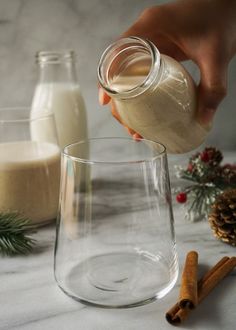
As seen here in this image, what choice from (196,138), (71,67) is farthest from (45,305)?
(71,67)

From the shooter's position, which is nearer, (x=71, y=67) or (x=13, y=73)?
(x=71, y=67)

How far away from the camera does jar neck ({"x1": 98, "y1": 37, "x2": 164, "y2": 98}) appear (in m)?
0.63

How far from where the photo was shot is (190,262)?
64 cm

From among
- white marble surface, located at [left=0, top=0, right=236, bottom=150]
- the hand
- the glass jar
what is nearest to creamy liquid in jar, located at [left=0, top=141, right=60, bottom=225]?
the glass jar

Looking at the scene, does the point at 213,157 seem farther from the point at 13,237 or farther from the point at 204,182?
the point at 13,237

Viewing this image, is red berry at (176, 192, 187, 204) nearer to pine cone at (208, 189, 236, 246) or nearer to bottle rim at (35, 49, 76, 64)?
pine cone at (208, 189, 236, 246)

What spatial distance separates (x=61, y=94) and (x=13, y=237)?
1.04 feet

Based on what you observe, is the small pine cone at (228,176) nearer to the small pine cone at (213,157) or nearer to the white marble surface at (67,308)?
the small pine cone at (213,157)

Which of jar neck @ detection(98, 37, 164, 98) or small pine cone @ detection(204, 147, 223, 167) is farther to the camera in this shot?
small pine cone @ detection(204, 147, 223, 167)

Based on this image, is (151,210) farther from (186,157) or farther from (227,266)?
(186,157)

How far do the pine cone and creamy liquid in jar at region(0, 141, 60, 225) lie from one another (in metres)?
0.24

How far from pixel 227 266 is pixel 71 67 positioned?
1.57ft

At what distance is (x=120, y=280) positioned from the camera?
0.58m

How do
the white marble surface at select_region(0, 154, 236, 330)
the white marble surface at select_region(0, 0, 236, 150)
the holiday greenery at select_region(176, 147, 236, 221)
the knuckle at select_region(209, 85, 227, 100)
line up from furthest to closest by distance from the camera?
1. the white marble surface at select_region(0, 0, 236, 150)
2. the holiday greenery at select_region(176, 147, 236, 221)
3. the knuckle at select_region(209, 85, 227, 100)
4. the white marble surface at select_region(0, 154, 236, 330)
